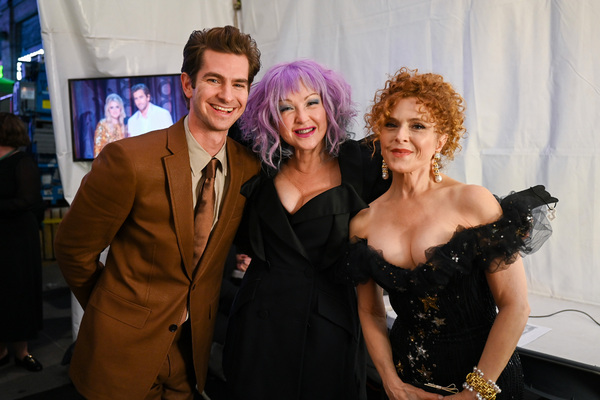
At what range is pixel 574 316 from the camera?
2.14 meters

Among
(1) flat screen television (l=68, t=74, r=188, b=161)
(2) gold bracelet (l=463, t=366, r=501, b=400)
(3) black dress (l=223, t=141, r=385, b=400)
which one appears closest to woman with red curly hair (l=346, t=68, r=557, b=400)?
(2) gold bracelet (l=463, t=366, r=501, b=400)

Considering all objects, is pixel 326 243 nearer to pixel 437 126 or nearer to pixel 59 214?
pixel 437 126

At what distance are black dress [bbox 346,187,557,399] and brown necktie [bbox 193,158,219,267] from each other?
524mm

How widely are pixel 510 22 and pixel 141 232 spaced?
78.7 inches

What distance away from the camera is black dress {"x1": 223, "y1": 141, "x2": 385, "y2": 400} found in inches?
63.7

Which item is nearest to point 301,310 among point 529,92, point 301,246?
→ point 301,246

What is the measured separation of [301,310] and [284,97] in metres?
0.75

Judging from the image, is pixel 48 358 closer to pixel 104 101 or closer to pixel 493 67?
pixel 104 101

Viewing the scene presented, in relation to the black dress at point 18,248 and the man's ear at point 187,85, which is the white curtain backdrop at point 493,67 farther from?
the man's ear at point 187,85

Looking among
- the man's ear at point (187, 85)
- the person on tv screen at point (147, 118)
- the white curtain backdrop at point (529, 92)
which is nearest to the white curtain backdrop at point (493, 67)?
the white curtain backdrop at point (529, 92)

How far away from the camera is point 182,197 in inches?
62.9

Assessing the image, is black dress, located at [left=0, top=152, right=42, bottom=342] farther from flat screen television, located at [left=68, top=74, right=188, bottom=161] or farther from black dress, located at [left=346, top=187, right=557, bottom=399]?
black dress, located at [left=346, top=187, right=557, bottom=399]

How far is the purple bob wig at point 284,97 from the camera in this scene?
5.67 feet

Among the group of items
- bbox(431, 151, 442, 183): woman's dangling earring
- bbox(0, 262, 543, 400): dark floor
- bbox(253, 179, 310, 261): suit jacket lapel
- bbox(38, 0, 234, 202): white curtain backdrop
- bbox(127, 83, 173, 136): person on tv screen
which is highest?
bbox(38, 0, 234, 202): white curtain backdrop
